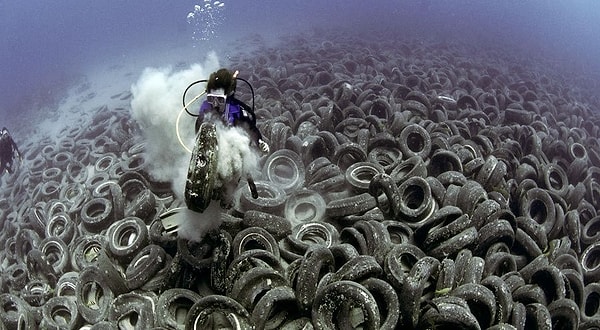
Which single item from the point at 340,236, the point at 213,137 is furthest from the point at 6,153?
the point at 340,236

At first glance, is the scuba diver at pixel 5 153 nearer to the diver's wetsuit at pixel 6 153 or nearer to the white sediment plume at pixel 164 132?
the diver's wetsuit at pixel 6 153

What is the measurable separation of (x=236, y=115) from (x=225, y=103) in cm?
30

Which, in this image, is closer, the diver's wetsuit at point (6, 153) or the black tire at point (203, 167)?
the black tire at point (203, 167)

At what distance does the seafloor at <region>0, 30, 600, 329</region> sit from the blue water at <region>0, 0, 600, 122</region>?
3016 centimetres

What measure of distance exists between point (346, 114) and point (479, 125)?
187 inches

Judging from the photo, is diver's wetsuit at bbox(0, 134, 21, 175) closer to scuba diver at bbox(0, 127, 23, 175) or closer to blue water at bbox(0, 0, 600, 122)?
scuba diver at bbox(0, 127, 23, 175)

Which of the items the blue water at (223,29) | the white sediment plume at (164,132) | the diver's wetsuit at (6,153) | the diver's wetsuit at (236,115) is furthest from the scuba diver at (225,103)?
the blue water at (223,29)

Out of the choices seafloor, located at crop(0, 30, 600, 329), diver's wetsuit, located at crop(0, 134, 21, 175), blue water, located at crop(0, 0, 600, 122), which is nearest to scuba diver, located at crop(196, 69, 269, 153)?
seafloor, located at crop(0, 30, 600, 329)

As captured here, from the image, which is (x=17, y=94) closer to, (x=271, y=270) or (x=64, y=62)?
(x=64, y=62)

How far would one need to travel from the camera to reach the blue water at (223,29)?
144 ft

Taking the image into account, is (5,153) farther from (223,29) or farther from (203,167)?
(223,29)

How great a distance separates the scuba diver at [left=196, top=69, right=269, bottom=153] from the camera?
5148mm

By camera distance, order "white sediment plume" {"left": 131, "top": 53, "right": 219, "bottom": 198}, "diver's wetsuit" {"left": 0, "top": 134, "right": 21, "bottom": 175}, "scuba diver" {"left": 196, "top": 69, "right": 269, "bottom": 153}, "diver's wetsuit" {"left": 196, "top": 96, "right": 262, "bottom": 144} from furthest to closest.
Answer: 1. "diver's wetsuit" {"left": 0, "top": 134, "right": 21, "bottom": 175}
2. "white sediment plume" {"left": 131, "top": 53, "right": 219, "bottom": 198}
3. "diver's wetsuit" {"left": 196, "top": 96, "right": 262, "bottom": 144}
4. "scuba diver" {"left": 196, "top": 69, "right": 269, "bottom": 153}

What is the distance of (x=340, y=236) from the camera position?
22.1 feet
